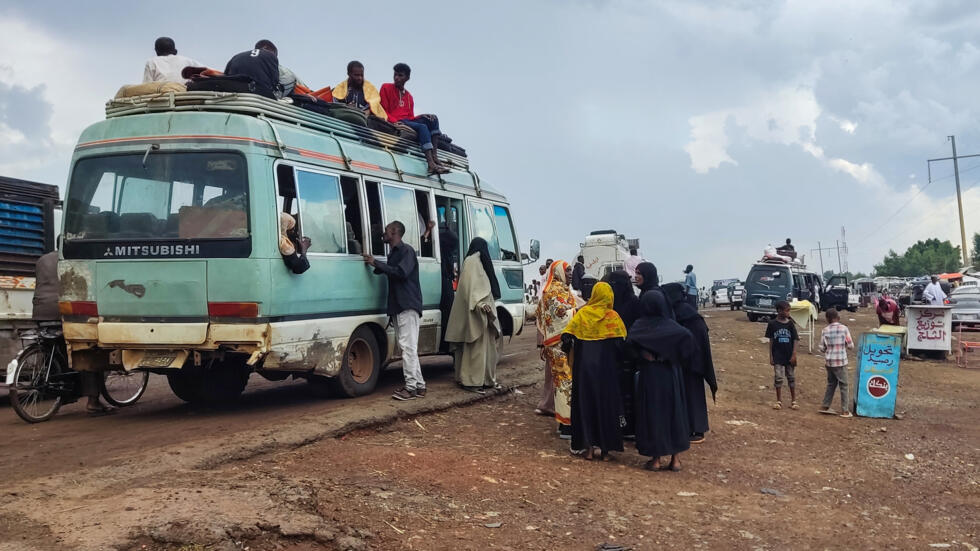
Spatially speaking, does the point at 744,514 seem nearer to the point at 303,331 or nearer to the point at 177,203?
the point at 303,331

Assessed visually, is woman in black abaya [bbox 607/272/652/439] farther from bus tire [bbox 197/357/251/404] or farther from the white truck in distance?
the white truck in distance

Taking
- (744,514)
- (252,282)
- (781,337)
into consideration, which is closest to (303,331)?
(252,282)

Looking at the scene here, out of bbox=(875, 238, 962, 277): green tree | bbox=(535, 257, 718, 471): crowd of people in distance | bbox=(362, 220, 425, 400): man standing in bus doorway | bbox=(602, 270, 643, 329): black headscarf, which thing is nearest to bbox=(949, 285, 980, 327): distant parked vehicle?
bbox=(602, 270, 643, 329): black headscarf

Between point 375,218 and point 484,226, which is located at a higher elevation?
point 484,226

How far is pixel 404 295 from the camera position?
7.95 metres

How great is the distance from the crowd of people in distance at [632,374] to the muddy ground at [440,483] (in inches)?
11.1

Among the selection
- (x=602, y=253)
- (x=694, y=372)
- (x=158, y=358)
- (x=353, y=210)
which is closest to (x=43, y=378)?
(x=158, y=358)

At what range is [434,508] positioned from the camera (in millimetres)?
4742

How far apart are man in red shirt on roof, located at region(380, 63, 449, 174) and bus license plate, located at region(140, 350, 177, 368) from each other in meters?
4.05

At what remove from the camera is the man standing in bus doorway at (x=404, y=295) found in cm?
791

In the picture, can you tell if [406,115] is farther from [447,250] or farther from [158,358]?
[158,358]

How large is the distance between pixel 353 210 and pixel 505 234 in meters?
3.63

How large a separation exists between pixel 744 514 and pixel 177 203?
203 inches

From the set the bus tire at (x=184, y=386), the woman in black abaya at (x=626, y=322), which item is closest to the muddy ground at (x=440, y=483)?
the bus tire at (x=184, y=386)
